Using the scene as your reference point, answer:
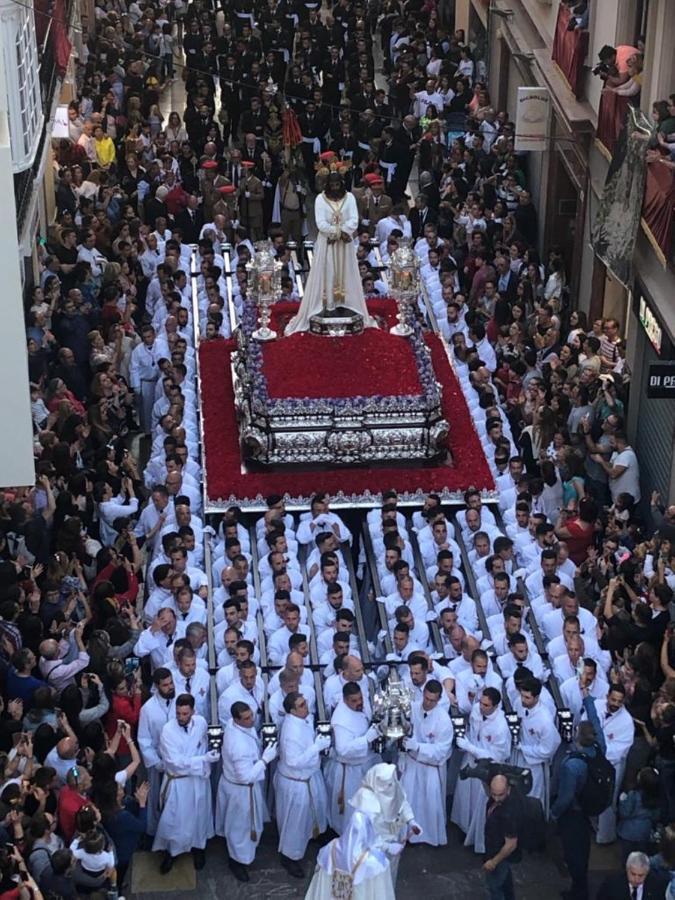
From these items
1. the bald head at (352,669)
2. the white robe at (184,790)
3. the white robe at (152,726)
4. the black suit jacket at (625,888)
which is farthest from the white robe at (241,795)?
the black suit jacket at (625,888)

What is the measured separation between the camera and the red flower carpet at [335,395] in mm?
20500

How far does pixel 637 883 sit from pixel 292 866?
144 inches

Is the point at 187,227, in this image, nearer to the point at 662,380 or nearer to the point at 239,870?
the point at 662,380

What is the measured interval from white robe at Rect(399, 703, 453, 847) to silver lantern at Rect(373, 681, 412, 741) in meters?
0.60

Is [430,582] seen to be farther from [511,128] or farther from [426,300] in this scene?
[511,128]

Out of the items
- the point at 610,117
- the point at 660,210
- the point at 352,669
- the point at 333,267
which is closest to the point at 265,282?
the point at 333,267

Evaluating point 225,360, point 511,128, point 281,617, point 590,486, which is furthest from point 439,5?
point 281,617

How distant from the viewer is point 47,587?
16.7 metres

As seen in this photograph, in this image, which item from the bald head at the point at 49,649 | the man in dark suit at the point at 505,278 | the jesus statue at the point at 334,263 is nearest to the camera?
the bald head at the point at 49,649

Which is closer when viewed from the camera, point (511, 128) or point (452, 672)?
point (452, 672)

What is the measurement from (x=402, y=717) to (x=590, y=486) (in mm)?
5874

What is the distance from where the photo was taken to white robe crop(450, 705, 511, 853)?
15.5m

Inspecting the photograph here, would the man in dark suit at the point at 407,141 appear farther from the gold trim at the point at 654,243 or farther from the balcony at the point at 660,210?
the balcony at the point at 660,210

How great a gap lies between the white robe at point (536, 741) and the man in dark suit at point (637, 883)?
183 cm
